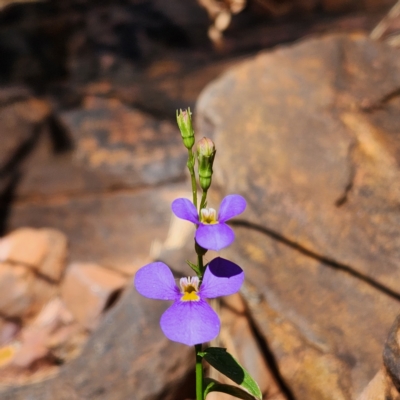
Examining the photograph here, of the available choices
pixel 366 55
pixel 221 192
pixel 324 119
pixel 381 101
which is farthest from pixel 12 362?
pixel 366 55

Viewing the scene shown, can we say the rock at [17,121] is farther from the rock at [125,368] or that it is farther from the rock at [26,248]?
the rock at [125,368]

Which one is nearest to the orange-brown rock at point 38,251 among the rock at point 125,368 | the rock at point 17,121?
the rock at point 17,121

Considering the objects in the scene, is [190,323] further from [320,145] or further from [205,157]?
[320,145]

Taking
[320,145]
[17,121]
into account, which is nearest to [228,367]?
[320,145]

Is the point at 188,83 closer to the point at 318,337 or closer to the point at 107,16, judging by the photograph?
the point at 107,16

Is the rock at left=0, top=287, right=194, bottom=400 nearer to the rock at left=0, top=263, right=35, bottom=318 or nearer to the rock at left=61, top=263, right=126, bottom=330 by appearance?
the rock at left=61, top=263, right=126, bottom=330
